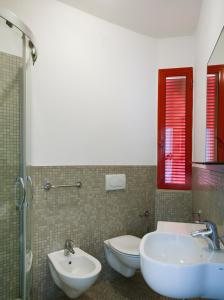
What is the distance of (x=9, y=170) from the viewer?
188cm

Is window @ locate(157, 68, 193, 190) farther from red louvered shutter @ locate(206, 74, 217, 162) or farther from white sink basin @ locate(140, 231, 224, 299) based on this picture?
white sink basin @ locate(140, 231, 224, 299)

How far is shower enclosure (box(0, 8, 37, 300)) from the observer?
1.86 m

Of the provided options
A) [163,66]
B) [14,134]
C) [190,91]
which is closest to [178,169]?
[190,91]

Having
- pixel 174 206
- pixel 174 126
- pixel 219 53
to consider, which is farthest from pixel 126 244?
pixel 219 53

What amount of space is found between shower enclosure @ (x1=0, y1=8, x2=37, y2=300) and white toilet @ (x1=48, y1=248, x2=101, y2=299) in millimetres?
227

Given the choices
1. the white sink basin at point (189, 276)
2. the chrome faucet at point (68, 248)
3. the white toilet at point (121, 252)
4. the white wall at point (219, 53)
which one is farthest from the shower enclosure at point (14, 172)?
the white wall at point (219, 53)

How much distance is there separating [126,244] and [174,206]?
2.65 feet

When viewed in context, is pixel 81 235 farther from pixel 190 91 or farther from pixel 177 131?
pixel 190 91

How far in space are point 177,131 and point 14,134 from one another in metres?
1.92

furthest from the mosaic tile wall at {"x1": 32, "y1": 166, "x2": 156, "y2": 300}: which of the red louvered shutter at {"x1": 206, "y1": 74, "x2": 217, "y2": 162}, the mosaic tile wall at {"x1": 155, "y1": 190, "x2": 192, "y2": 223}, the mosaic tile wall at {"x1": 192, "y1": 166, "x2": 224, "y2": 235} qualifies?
the red louvered shutter at {"x1": 206, "y1": 74, "x2": 217, "y2": 162}

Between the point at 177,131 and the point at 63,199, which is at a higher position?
the point at 177,131

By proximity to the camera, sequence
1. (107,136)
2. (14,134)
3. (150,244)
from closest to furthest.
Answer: (150,244)
(14,134)
(107,136)

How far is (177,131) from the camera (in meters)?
2.89

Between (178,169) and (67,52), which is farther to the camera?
(178,169)
